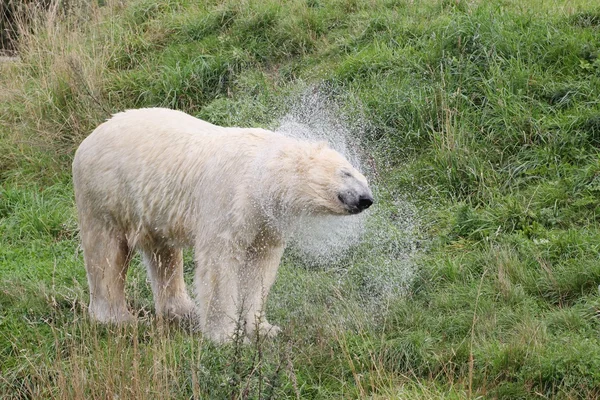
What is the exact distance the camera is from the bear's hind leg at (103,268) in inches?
245

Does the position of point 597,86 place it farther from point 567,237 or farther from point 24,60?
point 24,60

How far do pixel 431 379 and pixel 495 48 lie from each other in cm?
423

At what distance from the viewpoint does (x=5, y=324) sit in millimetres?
6156

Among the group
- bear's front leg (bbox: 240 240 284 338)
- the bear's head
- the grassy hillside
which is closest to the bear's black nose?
the bear's head

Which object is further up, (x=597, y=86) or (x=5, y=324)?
(x=597, y=86)

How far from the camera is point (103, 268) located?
6.20m

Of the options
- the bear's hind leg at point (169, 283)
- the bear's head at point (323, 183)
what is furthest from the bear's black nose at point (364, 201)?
the bear's hind leg at point (169, 283)

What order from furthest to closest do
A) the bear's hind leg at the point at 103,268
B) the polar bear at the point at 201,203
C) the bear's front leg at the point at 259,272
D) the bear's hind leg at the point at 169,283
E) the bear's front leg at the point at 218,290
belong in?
1. the bear's hind leg at the point at 169,283
2. the bear's hind leg at the point at 103,268
3. the bear's front leg at the point at 259,272
4. the bear's front leg at the point at 218,290
5. the polar bear at the point at 201,203

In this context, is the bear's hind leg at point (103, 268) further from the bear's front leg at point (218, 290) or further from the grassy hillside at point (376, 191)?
the bear's front leg at point (218, 290)

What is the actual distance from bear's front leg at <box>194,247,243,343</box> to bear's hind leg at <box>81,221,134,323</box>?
0.82m

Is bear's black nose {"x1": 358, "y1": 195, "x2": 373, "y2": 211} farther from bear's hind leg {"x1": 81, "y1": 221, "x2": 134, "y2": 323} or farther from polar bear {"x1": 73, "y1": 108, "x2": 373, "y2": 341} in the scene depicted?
bear's hind leg {"x1": 81, "y1": 221, "x2": 134, "y2": 323}

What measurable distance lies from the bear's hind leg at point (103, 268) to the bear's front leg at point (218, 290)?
2.70ft

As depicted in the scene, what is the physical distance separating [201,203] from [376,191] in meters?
2.40

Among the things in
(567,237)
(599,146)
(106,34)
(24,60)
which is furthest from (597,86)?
(24,60)
